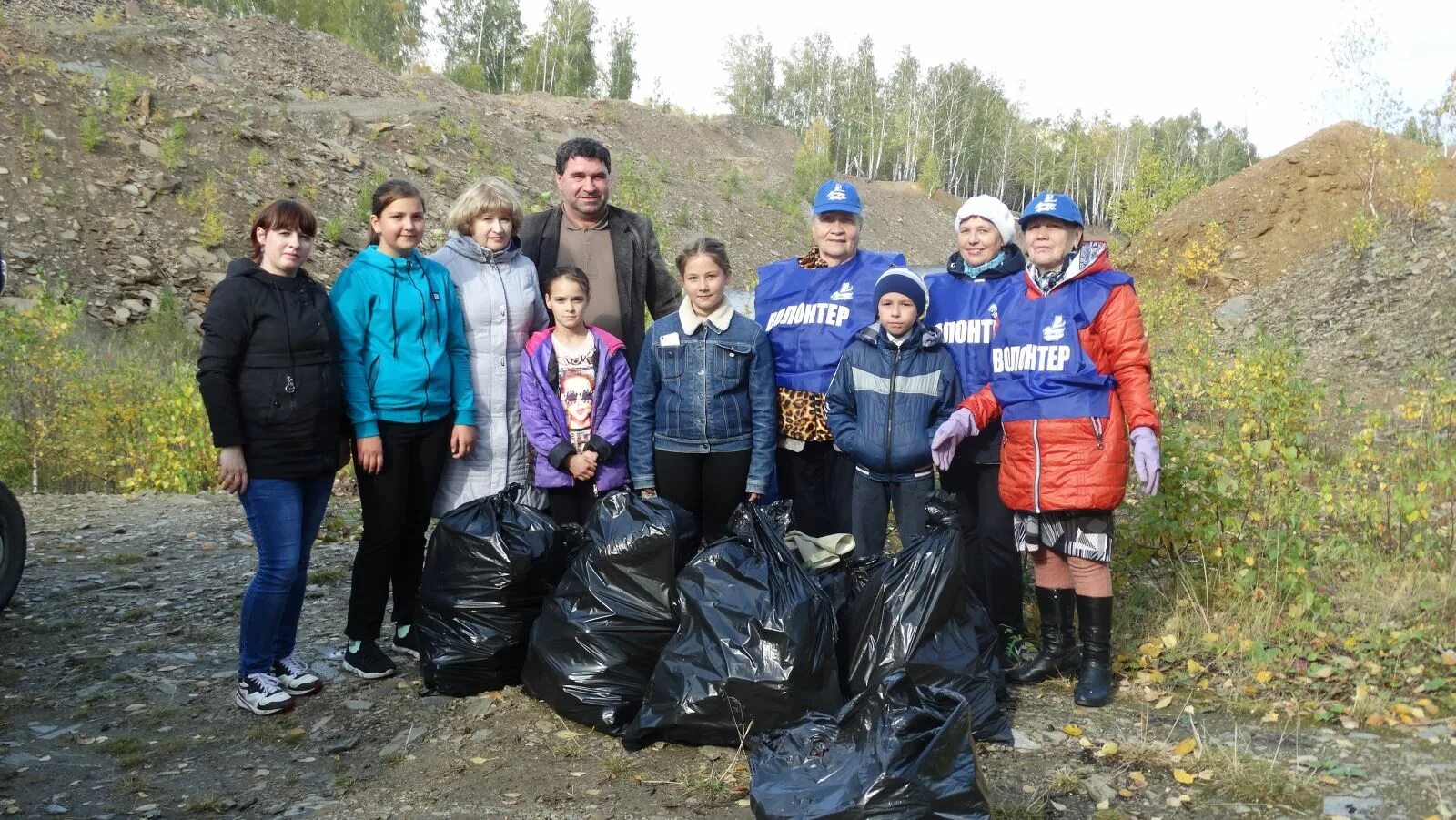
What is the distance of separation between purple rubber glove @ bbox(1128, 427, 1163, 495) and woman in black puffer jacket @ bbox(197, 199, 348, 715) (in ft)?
8.59

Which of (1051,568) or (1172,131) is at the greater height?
(1172,131)

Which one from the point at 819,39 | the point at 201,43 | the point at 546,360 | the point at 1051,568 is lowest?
A: the point at 1051,568

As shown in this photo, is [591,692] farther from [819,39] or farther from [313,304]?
[819,39]

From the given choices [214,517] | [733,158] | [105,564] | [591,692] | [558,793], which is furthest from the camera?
[733,158]

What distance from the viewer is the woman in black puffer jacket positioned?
3.13 meters

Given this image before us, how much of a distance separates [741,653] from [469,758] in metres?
0.93

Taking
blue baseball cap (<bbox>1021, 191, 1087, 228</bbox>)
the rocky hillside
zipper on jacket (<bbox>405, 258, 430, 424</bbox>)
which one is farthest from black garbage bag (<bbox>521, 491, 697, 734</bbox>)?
the rocky hillside

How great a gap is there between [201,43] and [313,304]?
24.8 meters

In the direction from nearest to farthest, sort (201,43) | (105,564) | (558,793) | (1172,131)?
1. (558,793)
2. (105,564)
3. (201,43)
4. (1172,131)

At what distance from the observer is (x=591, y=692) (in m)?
3.16

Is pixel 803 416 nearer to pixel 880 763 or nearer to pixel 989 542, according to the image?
pixel 989 542

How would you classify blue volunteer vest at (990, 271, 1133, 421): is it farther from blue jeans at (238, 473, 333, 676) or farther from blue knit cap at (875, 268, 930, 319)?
blue jeans at (238, 473, 333, 676)

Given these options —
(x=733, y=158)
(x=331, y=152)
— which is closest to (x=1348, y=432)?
(x=331, y=152)

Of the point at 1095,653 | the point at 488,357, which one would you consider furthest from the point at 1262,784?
the point at 488,357
